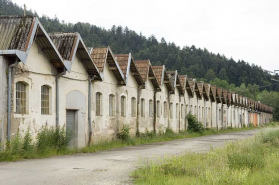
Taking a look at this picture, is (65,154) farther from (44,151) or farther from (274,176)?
(274,176)

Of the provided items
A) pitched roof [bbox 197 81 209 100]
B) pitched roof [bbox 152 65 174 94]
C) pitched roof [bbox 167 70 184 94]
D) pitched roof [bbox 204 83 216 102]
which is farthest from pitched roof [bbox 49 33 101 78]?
pitched roof [bbox 204 83 216 102]

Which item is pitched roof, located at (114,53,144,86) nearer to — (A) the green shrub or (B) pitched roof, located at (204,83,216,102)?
(A) the green shrub

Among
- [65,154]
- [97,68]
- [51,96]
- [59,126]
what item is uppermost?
[97,68]

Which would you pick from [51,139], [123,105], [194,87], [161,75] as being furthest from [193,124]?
[51,139]

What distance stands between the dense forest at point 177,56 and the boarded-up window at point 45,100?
273 ft

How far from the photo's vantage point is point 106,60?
2234cm

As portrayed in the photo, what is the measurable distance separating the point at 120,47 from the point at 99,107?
100603 mm

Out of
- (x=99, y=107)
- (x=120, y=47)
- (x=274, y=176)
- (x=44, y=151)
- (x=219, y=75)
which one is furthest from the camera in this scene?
(x=219, y=75)

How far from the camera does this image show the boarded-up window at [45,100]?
17.0 meters

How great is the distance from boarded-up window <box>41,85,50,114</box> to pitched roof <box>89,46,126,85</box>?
13.5 ft

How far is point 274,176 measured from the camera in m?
9.46

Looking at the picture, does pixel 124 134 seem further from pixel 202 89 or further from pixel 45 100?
pixel 202 89

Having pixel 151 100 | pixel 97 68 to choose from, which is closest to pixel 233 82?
pixel 151 100

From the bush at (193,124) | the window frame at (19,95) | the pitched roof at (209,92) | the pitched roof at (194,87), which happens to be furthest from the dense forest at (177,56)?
the window frame at (19,95)
